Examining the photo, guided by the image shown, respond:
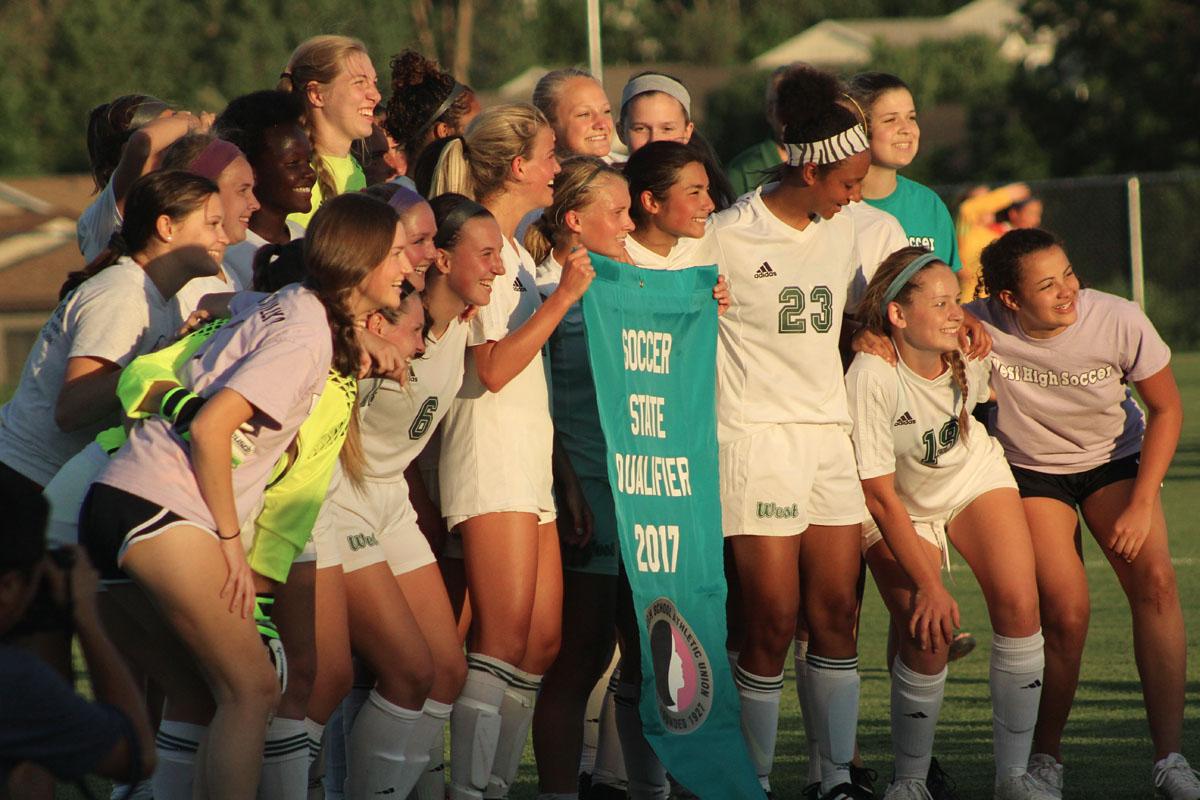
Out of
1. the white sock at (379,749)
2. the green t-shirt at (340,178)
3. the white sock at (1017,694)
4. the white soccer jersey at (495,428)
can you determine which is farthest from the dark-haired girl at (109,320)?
the white sock at (1017,694)

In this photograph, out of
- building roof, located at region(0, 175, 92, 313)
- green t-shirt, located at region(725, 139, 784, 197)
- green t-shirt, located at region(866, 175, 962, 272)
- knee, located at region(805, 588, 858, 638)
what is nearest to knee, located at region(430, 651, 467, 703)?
knee, located at region(805, 588, 858, 638)

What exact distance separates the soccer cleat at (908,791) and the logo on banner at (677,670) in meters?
0.70

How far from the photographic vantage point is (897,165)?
6.88 meters

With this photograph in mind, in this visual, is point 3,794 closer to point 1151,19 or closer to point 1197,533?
point 1197,533

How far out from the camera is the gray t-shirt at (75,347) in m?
5.05

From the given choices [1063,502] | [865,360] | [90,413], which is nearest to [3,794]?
[90,413]

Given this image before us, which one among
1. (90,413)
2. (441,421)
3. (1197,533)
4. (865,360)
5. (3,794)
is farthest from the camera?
(1197,533)

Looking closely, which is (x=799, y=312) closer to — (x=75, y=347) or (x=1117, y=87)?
(x=75, y=347)

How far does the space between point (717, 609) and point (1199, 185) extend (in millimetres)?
22589

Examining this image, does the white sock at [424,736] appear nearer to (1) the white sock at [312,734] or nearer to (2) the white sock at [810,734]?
(1) the white sock at [312,734]

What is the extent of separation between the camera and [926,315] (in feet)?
19.7

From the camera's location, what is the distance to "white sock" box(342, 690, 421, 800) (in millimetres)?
5230

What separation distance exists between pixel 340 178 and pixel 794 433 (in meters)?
1.86

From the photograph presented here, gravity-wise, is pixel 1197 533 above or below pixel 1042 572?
below
